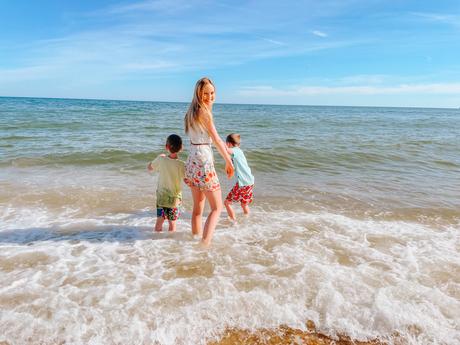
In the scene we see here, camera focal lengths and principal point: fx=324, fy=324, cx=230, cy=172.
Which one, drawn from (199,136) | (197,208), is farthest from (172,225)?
(199,136)

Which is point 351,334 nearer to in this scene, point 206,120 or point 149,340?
point 149,340

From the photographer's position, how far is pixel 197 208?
447 cm

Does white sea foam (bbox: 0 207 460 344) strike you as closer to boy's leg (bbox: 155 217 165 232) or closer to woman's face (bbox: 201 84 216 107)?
boy's leg (bbox: 155 217 165 232)

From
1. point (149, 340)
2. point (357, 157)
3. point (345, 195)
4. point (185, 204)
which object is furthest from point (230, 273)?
point (357, 157)

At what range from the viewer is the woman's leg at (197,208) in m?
4.32

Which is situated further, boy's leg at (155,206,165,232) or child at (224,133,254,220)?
child at (224,133,254,220)

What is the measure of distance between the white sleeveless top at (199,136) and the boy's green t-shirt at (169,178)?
0.67 m

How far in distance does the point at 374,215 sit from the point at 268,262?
291cm

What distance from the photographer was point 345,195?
7.04 m

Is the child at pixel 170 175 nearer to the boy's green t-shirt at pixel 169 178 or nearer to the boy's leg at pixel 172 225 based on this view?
the boy's green t-shirt at pixel 169 178

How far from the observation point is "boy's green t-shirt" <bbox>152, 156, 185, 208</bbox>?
4508 millimetres

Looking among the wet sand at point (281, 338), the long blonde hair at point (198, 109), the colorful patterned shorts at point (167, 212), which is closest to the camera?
the wet sand at point (281, 338)

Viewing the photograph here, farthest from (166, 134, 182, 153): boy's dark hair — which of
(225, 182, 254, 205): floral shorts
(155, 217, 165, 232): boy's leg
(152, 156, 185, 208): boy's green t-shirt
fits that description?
(225, 182, 254, 205): floral shorts

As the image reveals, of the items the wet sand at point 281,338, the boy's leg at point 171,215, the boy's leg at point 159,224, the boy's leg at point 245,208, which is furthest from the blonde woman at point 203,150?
the wet sand at point 281,338
